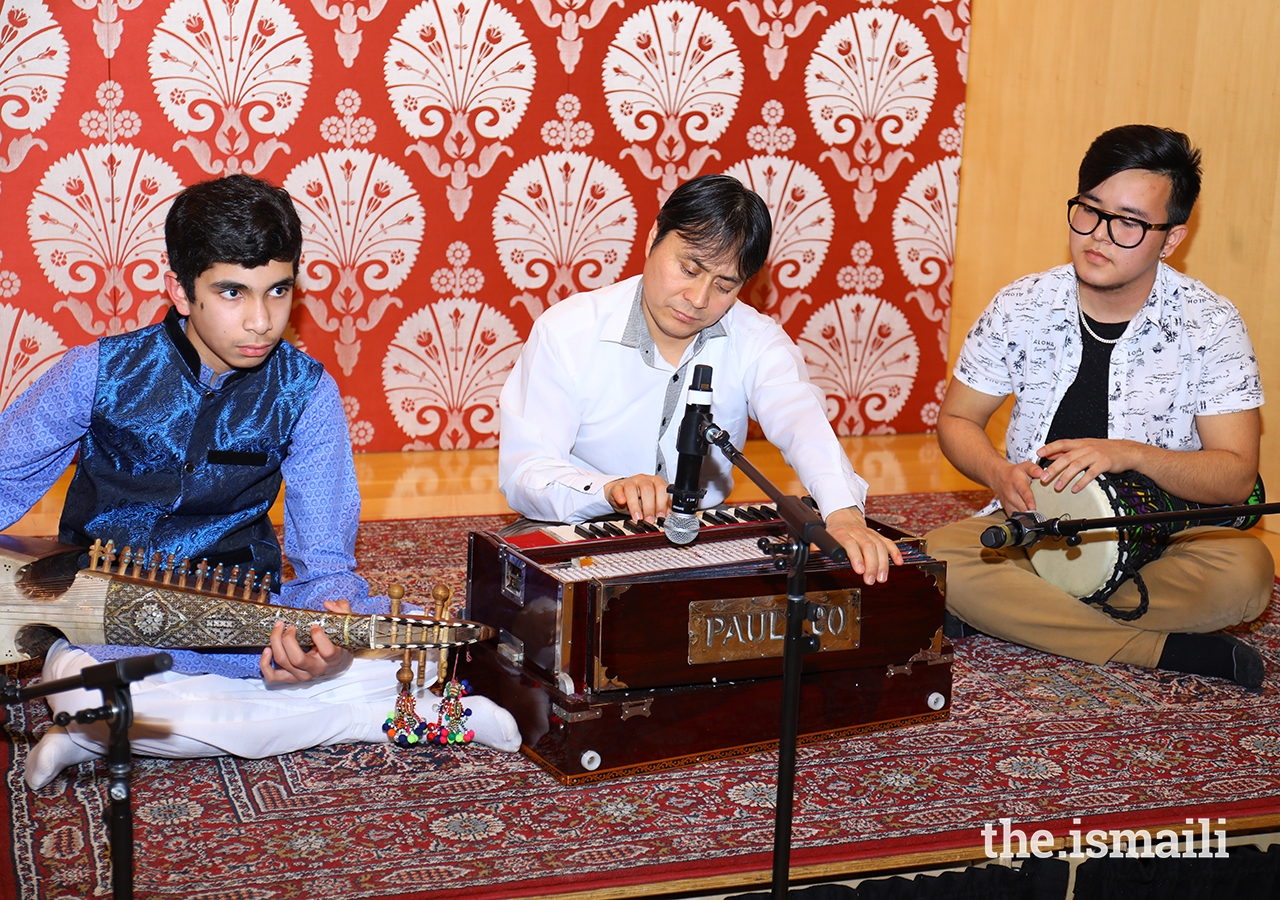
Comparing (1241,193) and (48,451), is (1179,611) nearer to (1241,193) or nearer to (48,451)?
(1241,193)

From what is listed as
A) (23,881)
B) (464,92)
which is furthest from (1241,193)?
(23,881)

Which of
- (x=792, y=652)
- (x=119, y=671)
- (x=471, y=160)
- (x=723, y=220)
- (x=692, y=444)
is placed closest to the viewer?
(x=119, y=671)

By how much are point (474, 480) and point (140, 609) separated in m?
2.46

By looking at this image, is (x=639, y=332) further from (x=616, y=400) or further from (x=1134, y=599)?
(x=1134, y=599)

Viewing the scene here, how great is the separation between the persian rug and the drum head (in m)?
0.32

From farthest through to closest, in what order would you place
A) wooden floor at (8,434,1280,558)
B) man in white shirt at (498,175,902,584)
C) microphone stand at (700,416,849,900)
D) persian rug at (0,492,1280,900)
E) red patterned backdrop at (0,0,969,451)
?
red patterned backdrop at (0,0,969,451)
wooden floor at (8,434,1280,558)
man in white shirt at (498,175,902,584)
persian rug at (0,492,1280,900)
microphone stand at (700,416,849,900)

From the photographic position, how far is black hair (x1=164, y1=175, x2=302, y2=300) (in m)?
2.50

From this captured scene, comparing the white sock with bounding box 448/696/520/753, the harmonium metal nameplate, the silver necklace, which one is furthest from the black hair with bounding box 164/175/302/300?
the silver necklace

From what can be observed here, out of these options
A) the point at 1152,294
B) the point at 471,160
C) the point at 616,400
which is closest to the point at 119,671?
the point at 616,400

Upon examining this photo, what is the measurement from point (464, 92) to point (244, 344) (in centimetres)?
261

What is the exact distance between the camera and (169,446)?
102 inches

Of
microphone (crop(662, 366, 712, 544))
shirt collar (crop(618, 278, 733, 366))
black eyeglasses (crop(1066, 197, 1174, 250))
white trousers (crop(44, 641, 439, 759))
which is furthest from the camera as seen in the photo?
black eyeglasses (crop(1066, 197, 1174, 250))

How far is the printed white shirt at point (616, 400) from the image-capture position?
283 cm

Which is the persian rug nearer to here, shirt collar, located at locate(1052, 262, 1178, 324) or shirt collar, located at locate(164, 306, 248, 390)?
shirt collar, located at locate(164, 306, 248, 390)
